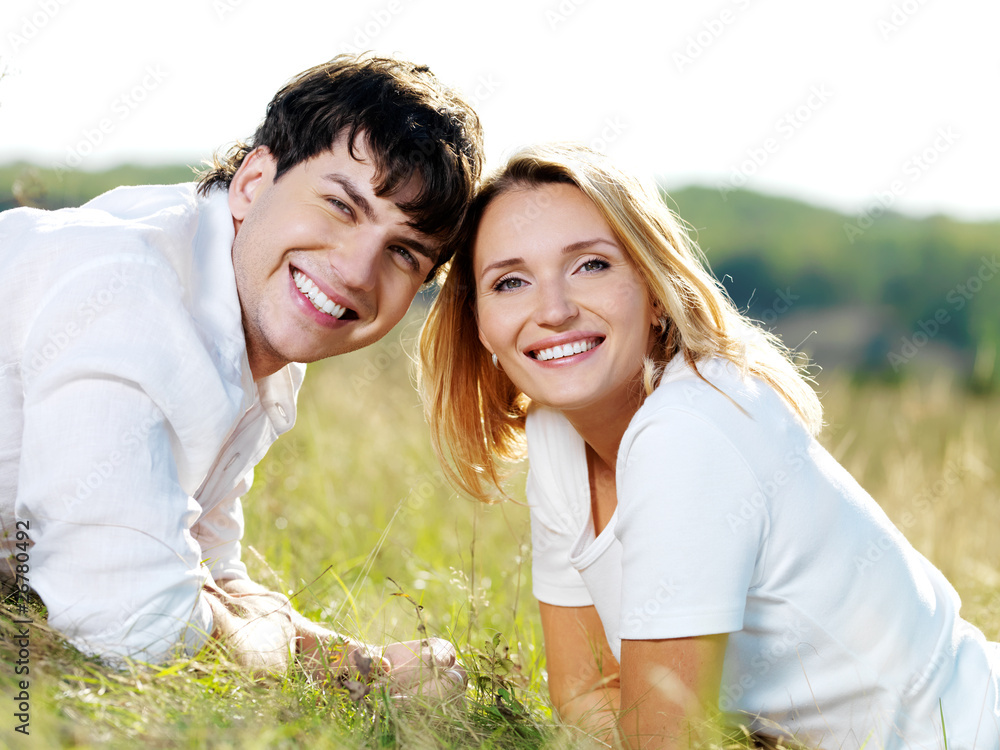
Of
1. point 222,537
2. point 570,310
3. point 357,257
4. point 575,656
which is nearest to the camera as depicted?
point 570,310

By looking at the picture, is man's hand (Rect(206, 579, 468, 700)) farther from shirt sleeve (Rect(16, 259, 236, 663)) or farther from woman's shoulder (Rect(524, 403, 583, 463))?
woman's shoulder (Rect(524, 403, 583, 463))

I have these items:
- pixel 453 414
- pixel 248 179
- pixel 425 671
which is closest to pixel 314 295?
pixel 248 179

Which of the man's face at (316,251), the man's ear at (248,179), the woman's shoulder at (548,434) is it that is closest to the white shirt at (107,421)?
the man's face at (316,251)

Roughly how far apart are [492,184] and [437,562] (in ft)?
7.33

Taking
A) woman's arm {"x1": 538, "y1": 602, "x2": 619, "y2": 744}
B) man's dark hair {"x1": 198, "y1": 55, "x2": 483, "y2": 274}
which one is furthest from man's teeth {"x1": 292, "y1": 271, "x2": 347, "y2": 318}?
woman's arm {"x1": 538, "y1": 602, "x2": 619, "y2": 744}

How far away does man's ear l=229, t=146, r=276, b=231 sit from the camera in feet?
8.72

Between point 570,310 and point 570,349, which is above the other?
point 570,310

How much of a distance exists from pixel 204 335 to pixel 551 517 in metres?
1.22

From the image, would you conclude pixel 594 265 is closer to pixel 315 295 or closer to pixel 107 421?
pixel 315 295

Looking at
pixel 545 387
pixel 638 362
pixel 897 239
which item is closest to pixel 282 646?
pixel 545 387

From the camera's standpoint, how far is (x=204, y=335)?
88.4 inches

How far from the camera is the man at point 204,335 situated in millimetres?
1884

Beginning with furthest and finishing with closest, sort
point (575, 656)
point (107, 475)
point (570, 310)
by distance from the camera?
point (575, 656) < point (570, 310) < point (107, 475)

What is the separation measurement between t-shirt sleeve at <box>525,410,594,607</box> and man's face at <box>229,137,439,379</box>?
73 centimetres
